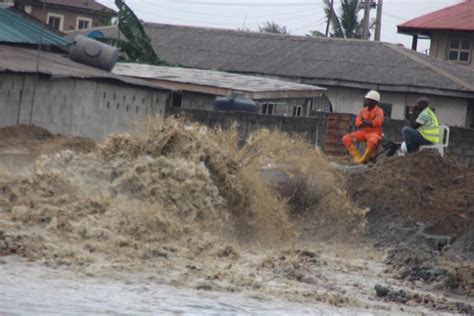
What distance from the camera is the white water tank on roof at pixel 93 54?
94.6ft

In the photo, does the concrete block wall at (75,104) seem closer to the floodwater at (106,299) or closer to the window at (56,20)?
the floodwater at (106,299)

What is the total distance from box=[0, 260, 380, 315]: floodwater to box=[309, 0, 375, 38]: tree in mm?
53792

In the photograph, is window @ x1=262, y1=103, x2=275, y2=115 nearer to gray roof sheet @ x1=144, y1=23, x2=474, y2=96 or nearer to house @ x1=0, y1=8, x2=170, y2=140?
house @ x1=0, y1=8, x2=170, y2=140

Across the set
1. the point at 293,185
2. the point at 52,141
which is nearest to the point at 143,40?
the point at 52,141

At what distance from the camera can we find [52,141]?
74.5 ft

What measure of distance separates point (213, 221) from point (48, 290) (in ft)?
16.3

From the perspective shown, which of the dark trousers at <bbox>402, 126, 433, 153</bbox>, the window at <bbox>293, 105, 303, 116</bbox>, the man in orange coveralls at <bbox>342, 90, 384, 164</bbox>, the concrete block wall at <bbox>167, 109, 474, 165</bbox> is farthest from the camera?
the window at <bbox>293, 105, 303, 116</bbox>

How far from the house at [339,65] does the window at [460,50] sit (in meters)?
6.22

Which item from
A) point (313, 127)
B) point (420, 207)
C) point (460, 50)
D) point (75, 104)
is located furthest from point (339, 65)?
point (420, 207)

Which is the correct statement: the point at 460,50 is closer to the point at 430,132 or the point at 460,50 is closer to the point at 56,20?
the point at 56,20

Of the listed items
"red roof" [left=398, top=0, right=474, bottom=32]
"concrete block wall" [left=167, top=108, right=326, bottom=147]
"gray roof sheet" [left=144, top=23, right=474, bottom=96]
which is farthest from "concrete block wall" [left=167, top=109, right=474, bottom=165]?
A: "red roof" [left=398, top=0, right=474, bottom=32]

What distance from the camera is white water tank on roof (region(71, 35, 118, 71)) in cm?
2883

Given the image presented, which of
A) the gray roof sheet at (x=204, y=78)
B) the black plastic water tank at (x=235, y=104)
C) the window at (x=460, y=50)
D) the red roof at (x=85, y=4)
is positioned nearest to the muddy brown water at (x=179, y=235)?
the black plastic water tank at (x=235, y=104)

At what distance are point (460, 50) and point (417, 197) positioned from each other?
120ft
